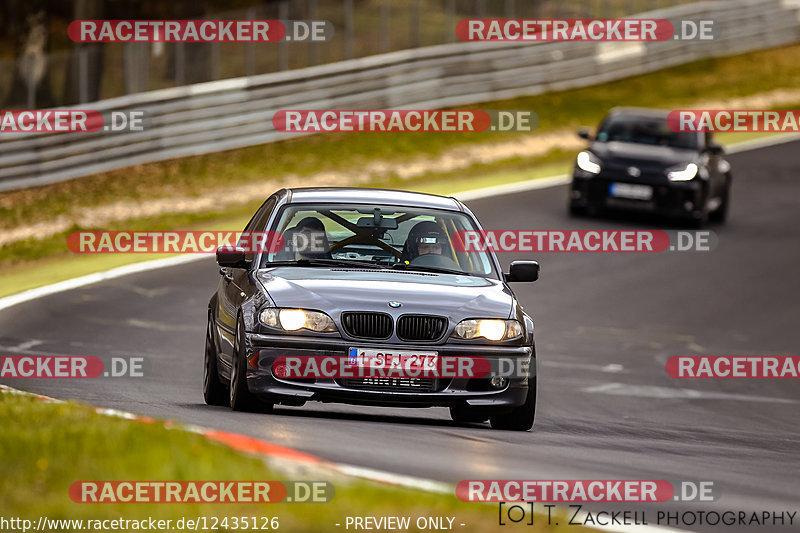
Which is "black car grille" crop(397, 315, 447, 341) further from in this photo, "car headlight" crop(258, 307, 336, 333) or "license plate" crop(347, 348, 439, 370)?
"car headlight" crop(258, 307, 336, 333)

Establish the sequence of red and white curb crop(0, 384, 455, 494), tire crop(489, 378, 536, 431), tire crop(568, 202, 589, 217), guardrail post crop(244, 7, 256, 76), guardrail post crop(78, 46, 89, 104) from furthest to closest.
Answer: guardrail post crop(244, 7, 256, 76)
guardrail post crop(78, 46, 89, 104)
tire crop(568, 202, 589, 217)
tire crop(489, 378, 536, 431)
red and white curb crop(0, 384, 455, 494)

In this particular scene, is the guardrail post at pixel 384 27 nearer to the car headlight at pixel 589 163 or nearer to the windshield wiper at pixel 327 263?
the car headlight at pixel 589 163

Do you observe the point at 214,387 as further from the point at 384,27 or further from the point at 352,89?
the point at 384,27

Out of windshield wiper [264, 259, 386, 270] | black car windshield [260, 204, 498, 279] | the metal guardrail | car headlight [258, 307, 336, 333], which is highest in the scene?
the metal guardrail

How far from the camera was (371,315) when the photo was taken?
31.6 ft

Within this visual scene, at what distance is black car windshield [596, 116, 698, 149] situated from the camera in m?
24.1

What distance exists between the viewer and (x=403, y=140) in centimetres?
3073

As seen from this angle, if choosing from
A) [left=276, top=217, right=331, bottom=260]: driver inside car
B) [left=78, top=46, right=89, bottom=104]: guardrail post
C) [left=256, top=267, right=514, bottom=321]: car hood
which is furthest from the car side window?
[left=78, top=46, right=89, bottom=104]: guardrail post

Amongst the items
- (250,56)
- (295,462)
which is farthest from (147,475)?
(250,56)

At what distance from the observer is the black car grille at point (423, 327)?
9633mm

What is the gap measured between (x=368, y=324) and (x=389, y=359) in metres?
0.26

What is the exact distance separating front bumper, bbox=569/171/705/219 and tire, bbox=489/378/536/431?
13.2 m

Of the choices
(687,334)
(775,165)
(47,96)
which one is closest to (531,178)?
(775,165)

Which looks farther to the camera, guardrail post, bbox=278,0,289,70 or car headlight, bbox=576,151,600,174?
guardrail post, bbox=278,0,289,70
